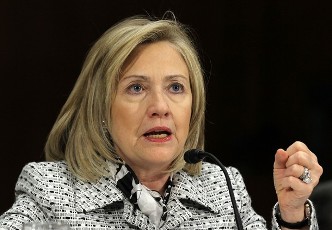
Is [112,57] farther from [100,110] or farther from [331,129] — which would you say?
[331,129]

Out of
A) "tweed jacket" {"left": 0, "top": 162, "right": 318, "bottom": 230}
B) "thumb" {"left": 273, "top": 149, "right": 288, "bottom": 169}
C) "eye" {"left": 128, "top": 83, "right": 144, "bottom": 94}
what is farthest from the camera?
"eye" {"left": 128, "top": 83, "right": 144, "bottom": 94}

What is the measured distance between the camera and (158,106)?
2.47 meters

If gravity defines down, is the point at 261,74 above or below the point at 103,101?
above

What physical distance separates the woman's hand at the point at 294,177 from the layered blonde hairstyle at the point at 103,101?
359 mm

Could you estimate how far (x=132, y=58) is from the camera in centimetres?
253

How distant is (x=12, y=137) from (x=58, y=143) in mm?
546

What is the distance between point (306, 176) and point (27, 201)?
0.75m

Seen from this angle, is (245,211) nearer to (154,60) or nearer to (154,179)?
(154,179)

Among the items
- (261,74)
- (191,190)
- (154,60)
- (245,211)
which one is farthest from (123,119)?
(261,74)

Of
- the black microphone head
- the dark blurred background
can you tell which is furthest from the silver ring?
the dark blurred background

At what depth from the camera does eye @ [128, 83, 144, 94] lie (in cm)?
252

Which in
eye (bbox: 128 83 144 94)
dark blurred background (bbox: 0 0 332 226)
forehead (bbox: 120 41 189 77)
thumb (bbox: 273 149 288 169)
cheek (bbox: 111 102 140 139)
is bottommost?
thumb (bbox: 273 149 288 169)

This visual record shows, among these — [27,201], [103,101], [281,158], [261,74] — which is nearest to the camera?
[281,158]

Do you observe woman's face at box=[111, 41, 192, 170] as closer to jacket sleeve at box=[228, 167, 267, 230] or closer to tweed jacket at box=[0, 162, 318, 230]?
tweed jacket at box=[0, 162, 318, 230]
